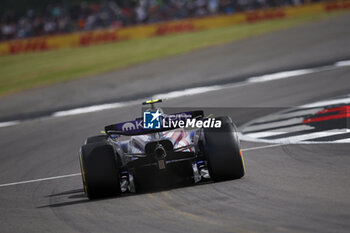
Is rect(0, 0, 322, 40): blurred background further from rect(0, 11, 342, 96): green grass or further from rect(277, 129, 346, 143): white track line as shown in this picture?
rect(277, 129, 346, 143): white track line

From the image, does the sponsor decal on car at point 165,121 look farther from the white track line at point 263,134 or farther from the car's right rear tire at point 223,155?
Answer: the white track line at point 263,134

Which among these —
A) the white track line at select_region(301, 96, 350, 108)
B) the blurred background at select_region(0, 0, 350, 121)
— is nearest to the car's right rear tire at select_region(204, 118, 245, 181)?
the white track line at select_region(301, 96, 350, 108)

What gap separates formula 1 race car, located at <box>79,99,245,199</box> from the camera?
7.70m

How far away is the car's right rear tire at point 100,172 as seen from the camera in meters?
7.69

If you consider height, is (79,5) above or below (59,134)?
above

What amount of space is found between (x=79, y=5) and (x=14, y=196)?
28634 mm


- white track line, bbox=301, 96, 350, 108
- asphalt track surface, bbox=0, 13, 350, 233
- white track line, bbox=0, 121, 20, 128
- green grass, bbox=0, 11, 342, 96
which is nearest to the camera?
asphalt track surface, bbox=0, 13, 350, 233

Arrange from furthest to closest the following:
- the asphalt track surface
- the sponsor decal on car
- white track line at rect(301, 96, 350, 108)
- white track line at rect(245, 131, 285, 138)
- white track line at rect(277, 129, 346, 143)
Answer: white track line at rect(301, 96, 350, 108) < white track line at rect(245, 131, 285, 138) < white track line at rect(277, 129, 346, 143) < the sponsor decal on car < the asphalt track surface

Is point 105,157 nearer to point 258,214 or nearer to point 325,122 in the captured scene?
point 258,214

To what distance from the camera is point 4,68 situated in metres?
31.8

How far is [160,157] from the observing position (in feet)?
25.4

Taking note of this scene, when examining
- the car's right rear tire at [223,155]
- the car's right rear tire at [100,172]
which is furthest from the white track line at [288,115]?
the car's right rear tire at [100,172]

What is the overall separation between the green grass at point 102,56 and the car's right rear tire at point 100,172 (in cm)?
1724

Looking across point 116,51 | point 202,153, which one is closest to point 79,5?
point 116,51
